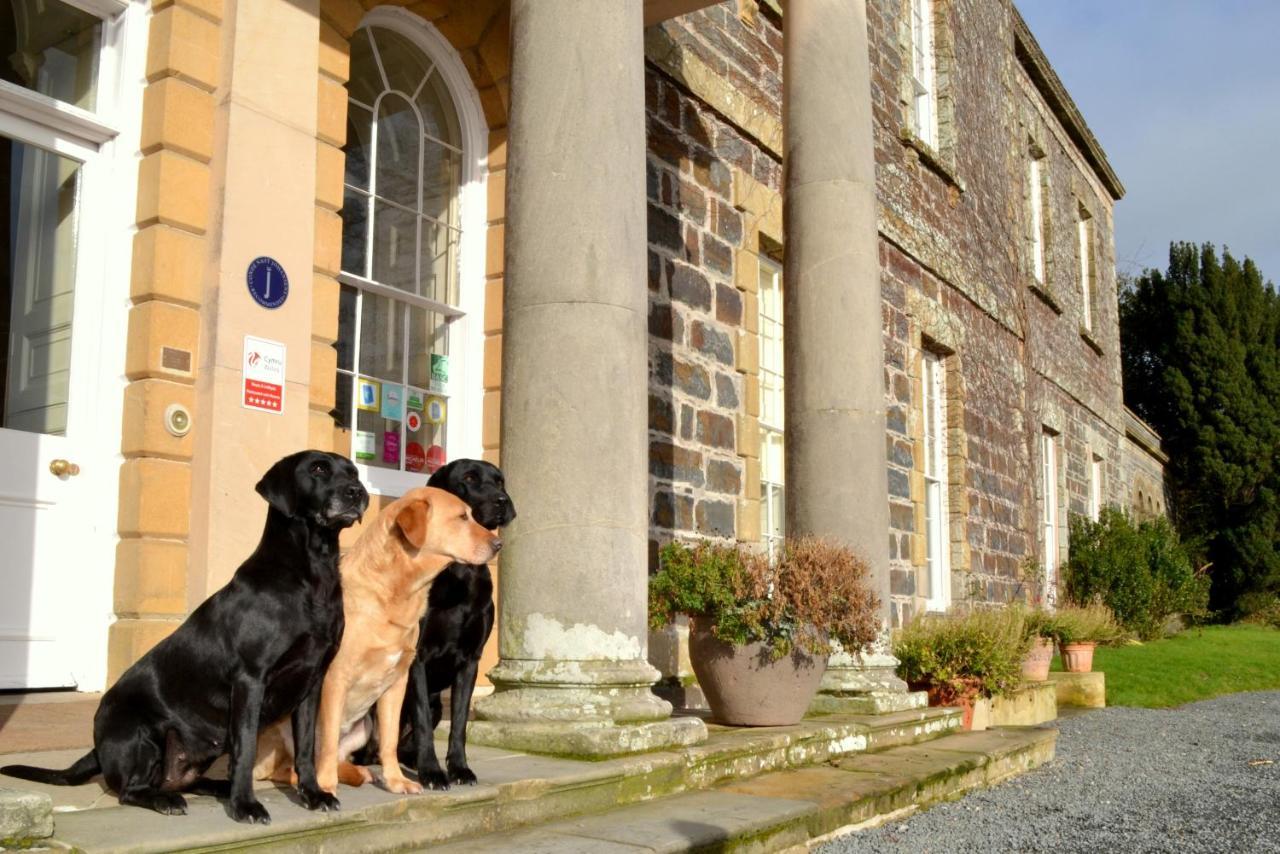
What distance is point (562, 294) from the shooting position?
4672 mm

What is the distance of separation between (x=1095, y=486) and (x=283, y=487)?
18.7 metres

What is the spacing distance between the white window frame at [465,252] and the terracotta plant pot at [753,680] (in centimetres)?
197

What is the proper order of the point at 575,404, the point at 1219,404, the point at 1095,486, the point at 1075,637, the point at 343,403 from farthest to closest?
the point at 1219,404 < the point at 1095,486 < the point at 1075,637 < the point at 343,403 < the point at 575,404

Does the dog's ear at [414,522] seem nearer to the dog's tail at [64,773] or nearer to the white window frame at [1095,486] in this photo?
the dog's tail at [64,773]

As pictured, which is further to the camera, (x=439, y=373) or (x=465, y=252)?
(x=465, y=252)

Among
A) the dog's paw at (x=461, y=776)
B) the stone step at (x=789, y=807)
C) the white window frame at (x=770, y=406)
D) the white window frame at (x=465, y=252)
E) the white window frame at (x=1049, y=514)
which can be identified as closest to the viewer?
the stone step at (x=789, y=807)

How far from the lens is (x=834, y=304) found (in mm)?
6941

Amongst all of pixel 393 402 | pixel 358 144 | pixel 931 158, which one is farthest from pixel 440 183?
pixel 931 158

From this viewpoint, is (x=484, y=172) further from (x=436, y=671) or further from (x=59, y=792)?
(x=59, y=792)

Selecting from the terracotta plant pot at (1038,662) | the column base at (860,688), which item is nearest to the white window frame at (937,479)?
the terracotta plant pot at (1038,662)

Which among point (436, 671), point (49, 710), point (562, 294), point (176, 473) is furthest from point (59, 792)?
point (562, 294)

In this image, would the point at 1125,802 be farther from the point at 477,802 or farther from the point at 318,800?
the point at 318,800

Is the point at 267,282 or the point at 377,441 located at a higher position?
the point at 267,282

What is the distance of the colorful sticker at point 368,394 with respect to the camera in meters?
6.40
